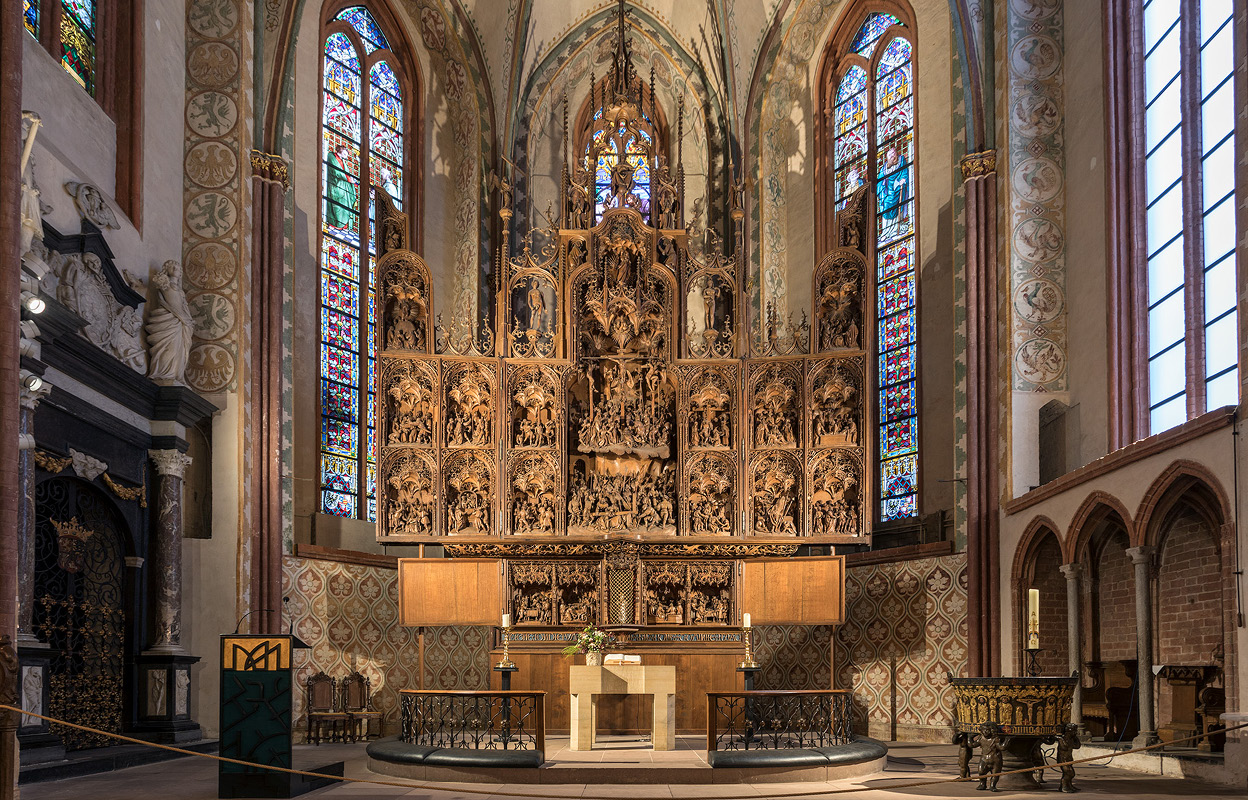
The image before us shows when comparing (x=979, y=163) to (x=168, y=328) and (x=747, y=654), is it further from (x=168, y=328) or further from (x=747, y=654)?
(x=168, y=328)

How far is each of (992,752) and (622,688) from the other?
15.5ft

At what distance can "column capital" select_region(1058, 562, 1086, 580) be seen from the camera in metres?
15.9

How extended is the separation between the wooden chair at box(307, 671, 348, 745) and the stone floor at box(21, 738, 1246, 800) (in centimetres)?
318

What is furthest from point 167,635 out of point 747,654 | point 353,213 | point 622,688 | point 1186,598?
point 1186,598

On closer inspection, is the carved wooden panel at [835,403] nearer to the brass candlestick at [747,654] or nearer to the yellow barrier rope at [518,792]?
the brass candlestick at [747,654]

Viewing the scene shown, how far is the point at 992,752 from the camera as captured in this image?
37.3 feet

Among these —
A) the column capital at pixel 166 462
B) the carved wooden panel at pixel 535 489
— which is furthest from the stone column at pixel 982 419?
the column capital at pixel 166 462

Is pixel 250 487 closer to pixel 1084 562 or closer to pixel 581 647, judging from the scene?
pixel 581 647

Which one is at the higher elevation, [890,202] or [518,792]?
[890,202]

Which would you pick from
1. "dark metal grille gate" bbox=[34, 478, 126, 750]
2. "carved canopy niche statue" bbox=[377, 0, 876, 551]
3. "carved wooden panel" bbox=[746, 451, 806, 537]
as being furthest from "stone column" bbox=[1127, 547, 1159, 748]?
"dark metal grille gate" bbox=[34, 478, 126, 750]

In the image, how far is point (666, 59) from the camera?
25.3m

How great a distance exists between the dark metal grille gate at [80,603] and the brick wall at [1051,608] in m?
11.7

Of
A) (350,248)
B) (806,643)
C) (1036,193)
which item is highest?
(1036,193)

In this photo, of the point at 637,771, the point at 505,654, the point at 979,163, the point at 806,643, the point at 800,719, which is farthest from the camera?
the point at 806,643
